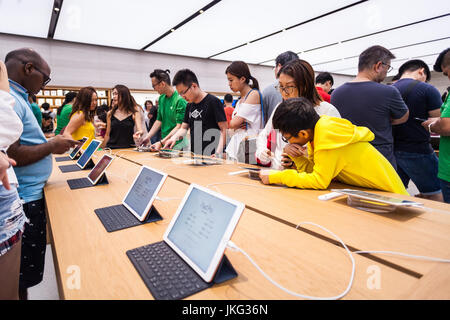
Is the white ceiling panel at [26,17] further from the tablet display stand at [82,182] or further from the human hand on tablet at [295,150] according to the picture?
the human hand on tablet at [295,150]

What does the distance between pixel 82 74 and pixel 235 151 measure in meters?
5.96

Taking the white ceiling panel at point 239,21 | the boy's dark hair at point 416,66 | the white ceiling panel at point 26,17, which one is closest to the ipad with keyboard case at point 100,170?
the boy's dark hair at point 416,66

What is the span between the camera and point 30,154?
120cm

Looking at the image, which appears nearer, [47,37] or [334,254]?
[334,254]

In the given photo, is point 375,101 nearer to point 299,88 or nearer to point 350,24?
point 299,88

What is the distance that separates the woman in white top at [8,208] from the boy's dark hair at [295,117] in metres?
1.03

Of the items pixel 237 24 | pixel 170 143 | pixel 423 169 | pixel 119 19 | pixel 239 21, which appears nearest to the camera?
pixel 423 169

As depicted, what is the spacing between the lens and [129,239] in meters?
0.85

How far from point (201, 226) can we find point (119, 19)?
17.5ft

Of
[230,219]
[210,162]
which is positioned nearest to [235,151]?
[210,162]

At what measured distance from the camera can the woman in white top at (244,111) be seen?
222 cm

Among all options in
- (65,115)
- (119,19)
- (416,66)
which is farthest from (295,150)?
(119,19)
